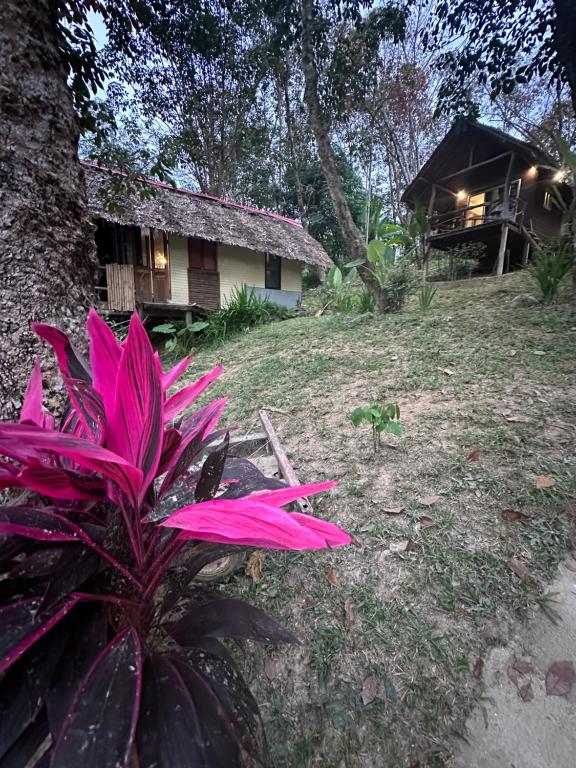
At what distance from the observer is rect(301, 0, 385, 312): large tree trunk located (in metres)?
5.18

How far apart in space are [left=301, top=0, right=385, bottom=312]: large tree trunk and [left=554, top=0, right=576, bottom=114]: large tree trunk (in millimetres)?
2857

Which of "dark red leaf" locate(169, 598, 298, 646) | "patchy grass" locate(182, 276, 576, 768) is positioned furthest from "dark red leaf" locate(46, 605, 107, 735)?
"patchy grass" locate(182, 276, 576, 768)

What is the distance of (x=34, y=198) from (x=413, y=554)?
1857mm

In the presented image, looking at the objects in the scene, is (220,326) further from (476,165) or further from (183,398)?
(476,165)

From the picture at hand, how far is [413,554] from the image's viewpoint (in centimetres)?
138

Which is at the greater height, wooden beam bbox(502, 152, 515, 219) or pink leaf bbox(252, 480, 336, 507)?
wooden beam bbox(502, 152, 515, 219)

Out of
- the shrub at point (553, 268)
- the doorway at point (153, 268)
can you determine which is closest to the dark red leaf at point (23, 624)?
the shrub at point (553, 268)

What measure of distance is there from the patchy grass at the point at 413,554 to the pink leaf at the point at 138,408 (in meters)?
0.89

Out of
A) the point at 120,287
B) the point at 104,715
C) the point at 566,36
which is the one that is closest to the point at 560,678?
the point at 104,715

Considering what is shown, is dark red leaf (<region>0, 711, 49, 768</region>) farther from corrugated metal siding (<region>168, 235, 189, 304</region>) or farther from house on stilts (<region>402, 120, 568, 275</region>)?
house on stilts (<region>402, 120, 568, 275</region>)

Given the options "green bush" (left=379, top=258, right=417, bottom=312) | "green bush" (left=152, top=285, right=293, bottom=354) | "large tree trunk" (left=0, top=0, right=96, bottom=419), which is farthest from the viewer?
"green bush" (left=152, top=285, right=293, bottom=354)

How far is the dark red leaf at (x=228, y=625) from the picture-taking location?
645 mm

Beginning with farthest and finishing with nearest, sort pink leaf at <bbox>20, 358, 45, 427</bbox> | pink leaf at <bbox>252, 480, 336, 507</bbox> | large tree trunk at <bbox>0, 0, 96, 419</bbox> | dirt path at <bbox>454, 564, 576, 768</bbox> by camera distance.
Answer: large tree trunk at <bbox>0, 0, 96, 419</bbox> < dirt path at <bbox>454, 564, 576, 768</bbox> < pink leaf at <bbox>20, 358, 45, 427</bbox> < pink leaf at <bbox>252, 480, 336, 507</bbox>

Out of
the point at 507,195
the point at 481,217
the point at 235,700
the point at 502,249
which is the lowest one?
the point at 235,700
